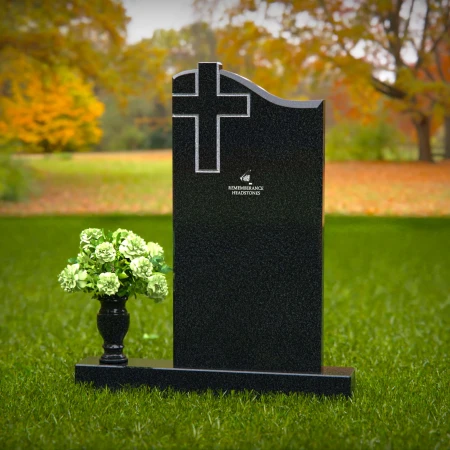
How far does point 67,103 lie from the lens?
21.6 metres

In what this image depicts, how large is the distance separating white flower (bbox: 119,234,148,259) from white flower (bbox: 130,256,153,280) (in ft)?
0.17

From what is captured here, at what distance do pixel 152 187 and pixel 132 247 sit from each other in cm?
1655

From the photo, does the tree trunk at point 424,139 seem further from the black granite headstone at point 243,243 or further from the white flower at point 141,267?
the white flower at point 141,267

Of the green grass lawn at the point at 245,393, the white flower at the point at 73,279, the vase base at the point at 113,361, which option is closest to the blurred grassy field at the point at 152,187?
the green grass lawn at the point at 245,393

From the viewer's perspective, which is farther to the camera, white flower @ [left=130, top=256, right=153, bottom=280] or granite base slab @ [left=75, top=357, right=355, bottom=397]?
white flower @ [left=130, top=256, right=153, bottom=280]

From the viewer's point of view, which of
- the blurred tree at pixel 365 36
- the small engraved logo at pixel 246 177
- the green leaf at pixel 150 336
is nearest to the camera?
the small engraved logo at pixel 246 177

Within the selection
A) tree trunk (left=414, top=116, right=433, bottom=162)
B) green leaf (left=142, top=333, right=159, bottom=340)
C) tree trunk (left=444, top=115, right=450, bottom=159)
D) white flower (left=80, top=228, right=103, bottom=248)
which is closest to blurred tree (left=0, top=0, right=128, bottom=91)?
tree trunk (left=414, top=116, right=433, bottom=162)

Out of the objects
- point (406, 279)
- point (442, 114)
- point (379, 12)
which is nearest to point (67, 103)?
point (379, 12)

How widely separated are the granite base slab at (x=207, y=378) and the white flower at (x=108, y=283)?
0.57m

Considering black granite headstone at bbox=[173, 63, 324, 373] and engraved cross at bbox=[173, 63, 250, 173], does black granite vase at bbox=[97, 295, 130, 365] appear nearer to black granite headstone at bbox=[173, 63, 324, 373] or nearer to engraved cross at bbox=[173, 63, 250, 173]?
black granite headstone at bbox=[173, 63, 324, 373]

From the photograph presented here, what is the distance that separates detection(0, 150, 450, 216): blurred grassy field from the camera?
19.6 meters

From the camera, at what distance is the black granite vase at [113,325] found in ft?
17.6

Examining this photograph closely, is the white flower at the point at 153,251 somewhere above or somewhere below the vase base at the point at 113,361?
above

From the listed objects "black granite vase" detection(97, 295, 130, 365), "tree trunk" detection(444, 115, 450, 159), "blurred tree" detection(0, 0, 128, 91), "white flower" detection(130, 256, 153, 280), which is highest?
"blurred tree" detection(0, 0, 128, 91)
